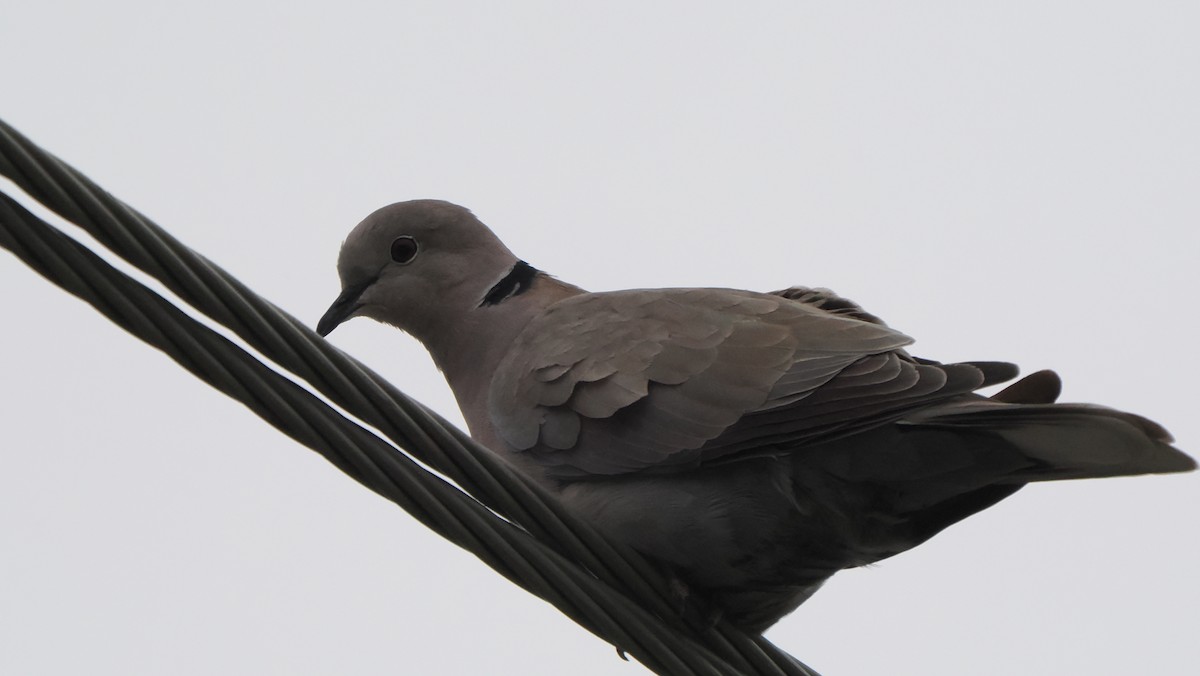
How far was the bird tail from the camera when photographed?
9.82ft

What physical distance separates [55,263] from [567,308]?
2.15m

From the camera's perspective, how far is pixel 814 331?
3789 millimetres

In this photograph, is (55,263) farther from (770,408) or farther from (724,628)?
(724,628)

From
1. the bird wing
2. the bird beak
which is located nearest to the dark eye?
the bird beak

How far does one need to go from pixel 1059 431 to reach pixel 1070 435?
0.09 feet

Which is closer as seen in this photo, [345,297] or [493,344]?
[493,344]

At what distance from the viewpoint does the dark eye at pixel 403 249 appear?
512 centimetres

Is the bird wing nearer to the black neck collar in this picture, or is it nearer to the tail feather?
the tail feather

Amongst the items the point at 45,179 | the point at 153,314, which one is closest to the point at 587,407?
the point at 153,314

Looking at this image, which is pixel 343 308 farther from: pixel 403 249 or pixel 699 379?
pixel 699 379

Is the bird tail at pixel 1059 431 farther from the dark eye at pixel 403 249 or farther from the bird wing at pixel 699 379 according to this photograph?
the dark eye at pixel 403 249

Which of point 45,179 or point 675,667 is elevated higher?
point 45,179

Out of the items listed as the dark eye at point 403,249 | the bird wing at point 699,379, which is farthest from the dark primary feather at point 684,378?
the dark eye at point 403,249

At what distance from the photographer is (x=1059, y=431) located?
125 inches
